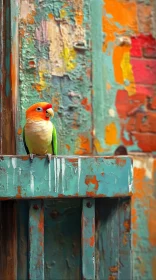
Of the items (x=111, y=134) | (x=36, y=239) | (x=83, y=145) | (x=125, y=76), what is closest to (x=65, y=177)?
(x=36, y=239)

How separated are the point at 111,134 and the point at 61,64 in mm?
318

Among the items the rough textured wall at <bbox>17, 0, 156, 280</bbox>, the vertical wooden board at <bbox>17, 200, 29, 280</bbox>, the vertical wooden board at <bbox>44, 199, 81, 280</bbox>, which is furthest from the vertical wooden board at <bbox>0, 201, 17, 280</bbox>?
the rough textured wall at <bbox>17, 0, 156, 280</bbox>

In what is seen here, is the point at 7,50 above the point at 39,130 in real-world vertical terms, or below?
above

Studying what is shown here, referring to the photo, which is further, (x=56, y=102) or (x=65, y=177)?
(x=56, y=102)

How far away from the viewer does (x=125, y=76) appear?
7.52ft

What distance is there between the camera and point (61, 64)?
2164mm

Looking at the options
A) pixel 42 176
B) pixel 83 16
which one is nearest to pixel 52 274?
pixel 42 176

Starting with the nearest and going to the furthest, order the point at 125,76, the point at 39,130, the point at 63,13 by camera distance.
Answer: the point at 39,130 < the point at 63,13 < the point at 125,76

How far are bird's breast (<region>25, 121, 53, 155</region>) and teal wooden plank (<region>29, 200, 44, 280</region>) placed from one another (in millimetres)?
164

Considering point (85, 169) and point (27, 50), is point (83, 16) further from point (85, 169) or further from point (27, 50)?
point (85, 169)

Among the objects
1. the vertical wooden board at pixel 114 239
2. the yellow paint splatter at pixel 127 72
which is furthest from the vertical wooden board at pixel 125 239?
the yellow paint splatter at pixel 127 72

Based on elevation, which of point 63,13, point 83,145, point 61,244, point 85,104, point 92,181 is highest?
point 63,13

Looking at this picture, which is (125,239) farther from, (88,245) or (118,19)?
(118,19)

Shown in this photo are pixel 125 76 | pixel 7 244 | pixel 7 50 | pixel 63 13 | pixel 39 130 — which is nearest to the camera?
pixel 39 130
